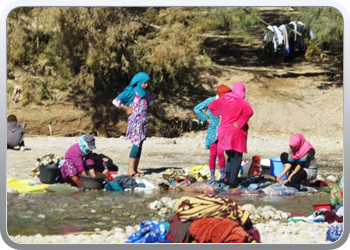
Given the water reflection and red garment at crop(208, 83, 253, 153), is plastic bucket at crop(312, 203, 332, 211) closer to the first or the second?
the water reflection

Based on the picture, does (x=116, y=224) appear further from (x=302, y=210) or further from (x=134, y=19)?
(x=134, y=19)

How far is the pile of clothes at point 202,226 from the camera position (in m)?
6.22

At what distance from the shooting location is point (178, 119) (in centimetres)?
1471

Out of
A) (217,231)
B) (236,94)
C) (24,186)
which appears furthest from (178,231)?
(24,186)

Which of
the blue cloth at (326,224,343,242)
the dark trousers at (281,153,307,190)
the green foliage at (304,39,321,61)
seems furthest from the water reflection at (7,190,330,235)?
the green foliage at (304,39,321,61)

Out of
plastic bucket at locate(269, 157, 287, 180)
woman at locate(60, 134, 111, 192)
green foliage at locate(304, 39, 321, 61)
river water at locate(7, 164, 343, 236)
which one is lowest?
river water at locate(7, 164, 343, 236)

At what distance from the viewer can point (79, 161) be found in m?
8.52

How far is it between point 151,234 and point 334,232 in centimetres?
172

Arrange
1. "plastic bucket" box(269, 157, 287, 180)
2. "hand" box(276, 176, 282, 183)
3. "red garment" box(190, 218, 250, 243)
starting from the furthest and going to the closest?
"plastic bucket" box(269, 157, 287, 180), "hand" box(276, 176, 282, 183), "red garment" box(190, 218, 250, 243)

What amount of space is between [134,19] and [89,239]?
8.18 m

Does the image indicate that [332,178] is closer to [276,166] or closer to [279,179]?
[276,166]

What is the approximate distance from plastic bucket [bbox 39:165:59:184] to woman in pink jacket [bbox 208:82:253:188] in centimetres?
211

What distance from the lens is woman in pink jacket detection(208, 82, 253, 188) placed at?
8547 millimetres

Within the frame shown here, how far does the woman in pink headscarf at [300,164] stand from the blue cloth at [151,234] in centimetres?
281
